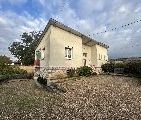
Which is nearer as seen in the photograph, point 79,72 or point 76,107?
point 76,107

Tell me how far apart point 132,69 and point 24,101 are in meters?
15.6

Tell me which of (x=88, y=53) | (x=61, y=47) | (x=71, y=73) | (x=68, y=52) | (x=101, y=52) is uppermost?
(x=101, y=52)

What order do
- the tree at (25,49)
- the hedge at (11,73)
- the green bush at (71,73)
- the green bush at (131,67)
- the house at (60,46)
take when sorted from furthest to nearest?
the tree at (25,49) → the hedge at (11,73) → the green bush at (131,67) → the green bush at (71,73) → the house at (60,46)

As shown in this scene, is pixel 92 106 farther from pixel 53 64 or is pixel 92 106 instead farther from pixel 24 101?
pixel 53 64

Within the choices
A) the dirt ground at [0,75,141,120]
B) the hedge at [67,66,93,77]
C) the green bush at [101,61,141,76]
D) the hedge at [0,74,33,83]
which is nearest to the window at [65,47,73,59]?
the hedge at [67,66,93,77]

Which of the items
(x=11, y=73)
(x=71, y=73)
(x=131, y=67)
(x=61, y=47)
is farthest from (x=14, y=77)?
(x=131, y=67)

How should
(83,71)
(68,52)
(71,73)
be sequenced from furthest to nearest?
1. (68,52)
2. (83,71)
3. (71,73)

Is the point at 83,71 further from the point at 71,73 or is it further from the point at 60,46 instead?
the point at 60,46

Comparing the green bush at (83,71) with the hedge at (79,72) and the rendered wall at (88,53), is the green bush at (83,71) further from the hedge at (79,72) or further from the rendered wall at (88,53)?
the rendered wall at (88,53)

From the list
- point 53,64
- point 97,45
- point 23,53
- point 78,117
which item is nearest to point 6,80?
point 53,64

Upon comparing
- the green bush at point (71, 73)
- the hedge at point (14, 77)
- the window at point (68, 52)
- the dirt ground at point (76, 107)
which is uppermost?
the window at point (68, 52)

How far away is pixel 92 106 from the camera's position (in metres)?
8.99

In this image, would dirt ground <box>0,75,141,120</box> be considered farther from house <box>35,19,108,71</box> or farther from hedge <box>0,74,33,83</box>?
hedge <box>0,74,33,83</box>

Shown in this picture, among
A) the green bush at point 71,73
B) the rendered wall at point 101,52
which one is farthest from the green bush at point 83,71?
the rendered wall at point 101,52
